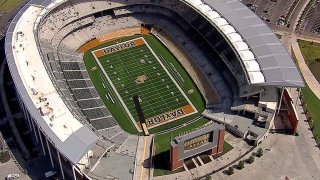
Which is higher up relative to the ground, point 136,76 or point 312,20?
point 312,20

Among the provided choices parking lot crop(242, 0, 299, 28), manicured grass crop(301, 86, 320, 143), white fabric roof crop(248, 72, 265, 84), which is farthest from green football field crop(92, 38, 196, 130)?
parking lot crop(242, 0, 299, 28)

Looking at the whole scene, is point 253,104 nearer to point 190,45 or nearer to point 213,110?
point 213,110

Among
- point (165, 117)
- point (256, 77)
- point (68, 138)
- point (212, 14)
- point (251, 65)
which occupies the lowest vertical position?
point (68, 138)

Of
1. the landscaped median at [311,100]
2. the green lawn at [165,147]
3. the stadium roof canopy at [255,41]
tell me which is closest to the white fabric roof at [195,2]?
the stadium roof canopy at [255,41]

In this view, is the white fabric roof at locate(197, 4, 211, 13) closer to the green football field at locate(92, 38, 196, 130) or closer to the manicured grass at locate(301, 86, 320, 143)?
the green football field at locate(92, 38, 196, 130)

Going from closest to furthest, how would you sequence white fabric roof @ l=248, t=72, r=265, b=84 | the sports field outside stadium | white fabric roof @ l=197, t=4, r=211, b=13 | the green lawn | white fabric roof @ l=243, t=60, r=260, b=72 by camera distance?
the green lawn < white fabric roof @ l=248, t=72, r=265, b=84 < white fabric roof @ l=243, t=60, r=260, b=72 < the sports field outside stadium < white fabric roof @ l=197, t=4, r=211, b=13

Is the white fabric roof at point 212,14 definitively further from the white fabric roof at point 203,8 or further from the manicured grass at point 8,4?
the manicured grass at point 8,4

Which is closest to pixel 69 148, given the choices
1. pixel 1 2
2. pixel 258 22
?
pixel 258 22

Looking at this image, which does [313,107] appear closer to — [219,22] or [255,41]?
[255,41]

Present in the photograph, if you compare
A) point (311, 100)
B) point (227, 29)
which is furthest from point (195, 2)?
point (311, 100)
